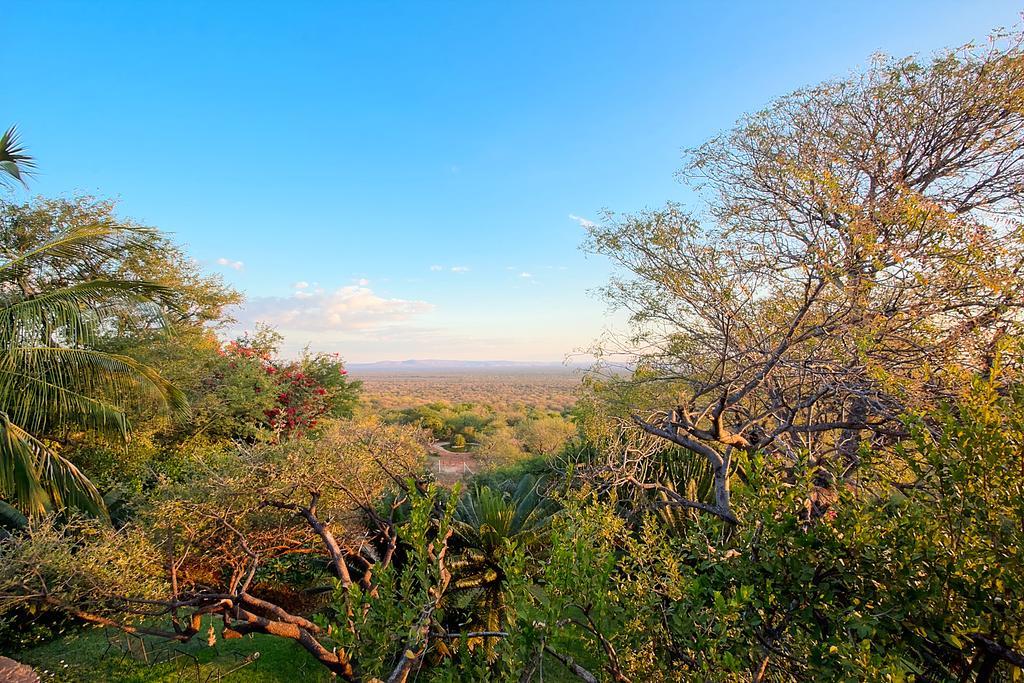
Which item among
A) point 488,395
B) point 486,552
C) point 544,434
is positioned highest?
point 486,552

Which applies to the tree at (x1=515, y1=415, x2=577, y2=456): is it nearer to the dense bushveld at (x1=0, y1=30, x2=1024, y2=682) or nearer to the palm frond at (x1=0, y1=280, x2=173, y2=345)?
the dense bushveld at (x1=0, y1=30, x2=1024, y2=682)

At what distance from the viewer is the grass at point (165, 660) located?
19.0ft

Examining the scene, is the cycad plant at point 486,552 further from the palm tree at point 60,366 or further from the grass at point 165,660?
the palm tree at point 60,366

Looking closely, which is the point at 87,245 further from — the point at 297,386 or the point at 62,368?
the point at 297,386

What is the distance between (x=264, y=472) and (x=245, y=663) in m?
2.62

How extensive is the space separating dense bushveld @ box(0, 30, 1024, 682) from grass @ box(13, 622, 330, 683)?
0.76 ft

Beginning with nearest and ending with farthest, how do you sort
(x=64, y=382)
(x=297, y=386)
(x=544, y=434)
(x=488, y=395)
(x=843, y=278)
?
(x=843, y=278), (x=64, y=382), (x=297, y=386), (x=544, y=434), (x=488, y=395)

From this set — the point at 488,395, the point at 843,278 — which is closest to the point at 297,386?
the point at 843,278

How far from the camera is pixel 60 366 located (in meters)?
6.75

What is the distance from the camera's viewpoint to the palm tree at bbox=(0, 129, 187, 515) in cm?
627

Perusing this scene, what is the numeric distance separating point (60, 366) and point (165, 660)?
14.7 feet

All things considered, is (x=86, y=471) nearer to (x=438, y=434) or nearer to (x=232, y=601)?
(x=232, y=601)

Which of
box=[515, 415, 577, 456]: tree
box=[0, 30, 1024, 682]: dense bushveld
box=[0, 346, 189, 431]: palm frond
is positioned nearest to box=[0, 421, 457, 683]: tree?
box=[0, 30, 1024, 682]: dense bushveld

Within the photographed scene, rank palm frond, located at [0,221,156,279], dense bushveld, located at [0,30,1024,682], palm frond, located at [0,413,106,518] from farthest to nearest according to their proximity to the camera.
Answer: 1. palm frond, located at [0,221,156,279]
2. palm frond, located at [0,413,106,518]
3. dense bushveld, located at [0,30,1024,682]
